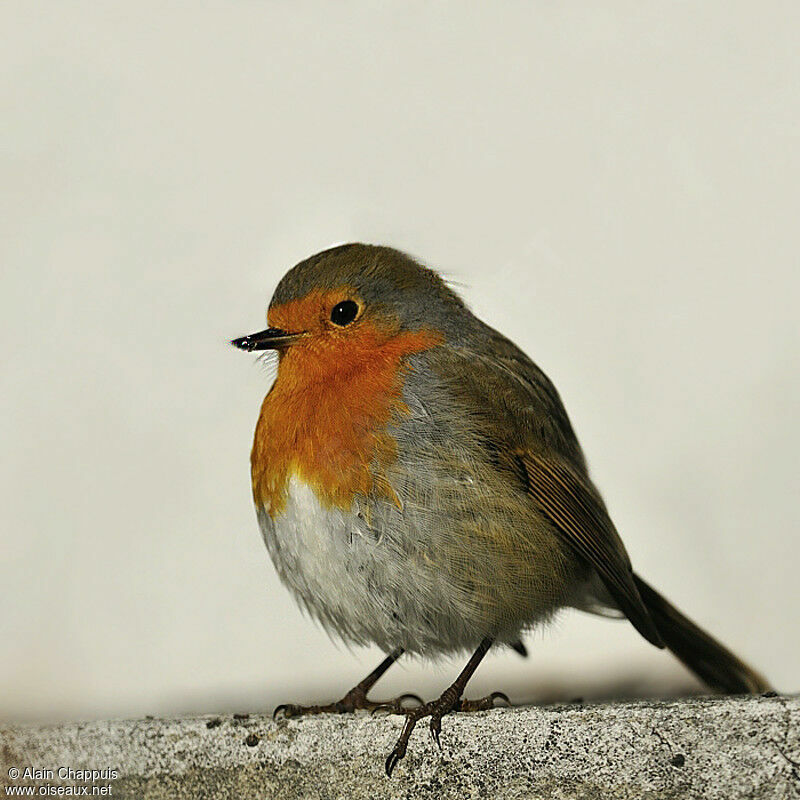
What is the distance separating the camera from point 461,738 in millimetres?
A: 2271

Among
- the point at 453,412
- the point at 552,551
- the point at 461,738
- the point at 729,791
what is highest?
the point at 453,412

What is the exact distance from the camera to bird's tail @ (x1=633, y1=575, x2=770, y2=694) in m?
3.19

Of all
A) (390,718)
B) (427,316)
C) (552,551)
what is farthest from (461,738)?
(427,316)

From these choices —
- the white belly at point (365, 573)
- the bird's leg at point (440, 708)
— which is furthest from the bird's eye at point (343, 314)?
the bird's leg at point (440, 708)

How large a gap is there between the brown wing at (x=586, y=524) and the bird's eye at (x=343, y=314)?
1.82 ft

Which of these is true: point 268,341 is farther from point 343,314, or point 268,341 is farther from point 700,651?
point 700,651

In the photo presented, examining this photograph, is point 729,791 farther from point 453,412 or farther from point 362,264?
point 362,264

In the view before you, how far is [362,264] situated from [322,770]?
1284 mm

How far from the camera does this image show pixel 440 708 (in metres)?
2.45

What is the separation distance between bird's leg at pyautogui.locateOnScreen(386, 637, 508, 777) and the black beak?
0.90 m

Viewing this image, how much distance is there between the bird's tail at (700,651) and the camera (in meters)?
3.19

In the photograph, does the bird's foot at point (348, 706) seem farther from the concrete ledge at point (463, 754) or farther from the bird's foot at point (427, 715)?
the concrete ledge at point (463, 754)

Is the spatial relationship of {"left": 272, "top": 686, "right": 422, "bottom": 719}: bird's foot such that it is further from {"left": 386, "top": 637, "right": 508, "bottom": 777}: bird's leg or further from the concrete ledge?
the concrete ledge

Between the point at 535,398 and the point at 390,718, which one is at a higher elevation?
the point at 535,398
